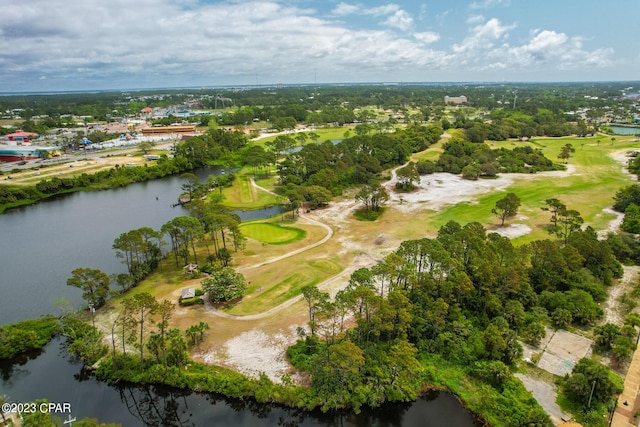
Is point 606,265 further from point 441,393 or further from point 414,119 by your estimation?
point 414,119

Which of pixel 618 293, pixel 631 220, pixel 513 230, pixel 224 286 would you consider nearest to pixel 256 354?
pixel 224 286

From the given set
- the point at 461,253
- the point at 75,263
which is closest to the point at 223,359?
the point at 461,253

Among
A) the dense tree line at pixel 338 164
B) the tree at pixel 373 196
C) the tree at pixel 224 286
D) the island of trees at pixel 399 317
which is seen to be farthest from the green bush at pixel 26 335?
the tree at pixel 373 196

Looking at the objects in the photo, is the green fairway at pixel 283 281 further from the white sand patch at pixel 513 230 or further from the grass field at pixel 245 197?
the grass field at pixel 245 197

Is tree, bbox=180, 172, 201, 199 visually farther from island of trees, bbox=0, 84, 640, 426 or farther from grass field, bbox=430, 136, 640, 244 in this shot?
grass field, bbox=430, 136, 640, 244

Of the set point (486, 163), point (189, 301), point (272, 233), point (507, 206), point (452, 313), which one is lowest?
point (189, 301)

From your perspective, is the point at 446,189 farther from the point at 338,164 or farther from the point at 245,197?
the point at 245,197

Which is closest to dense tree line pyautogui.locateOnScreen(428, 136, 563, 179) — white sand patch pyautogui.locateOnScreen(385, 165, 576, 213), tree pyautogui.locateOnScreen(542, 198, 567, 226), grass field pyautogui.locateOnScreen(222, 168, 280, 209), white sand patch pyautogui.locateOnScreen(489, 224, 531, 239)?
white sand patch pyautogui.locateOnScreen(385, 165, 576, 213)
